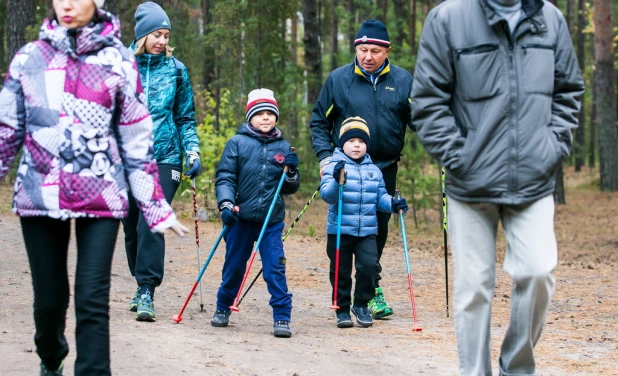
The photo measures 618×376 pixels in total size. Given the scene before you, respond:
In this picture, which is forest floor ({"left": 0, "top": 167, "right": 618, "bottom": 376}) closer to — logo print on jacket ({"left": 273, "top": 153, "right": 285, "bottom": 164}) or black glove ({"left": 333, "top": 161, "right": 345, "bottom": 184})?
black glove ({"left": 333, "top": 161, "right": 345, "bottom": 184})

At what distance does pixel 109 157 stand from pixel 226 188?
300 cm

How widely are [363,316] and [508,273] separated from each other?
3252 mm

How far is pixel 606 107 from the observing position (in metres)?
29.7

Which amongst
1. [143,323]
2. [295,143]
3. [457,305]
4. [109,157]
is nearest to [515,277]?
[457,305]

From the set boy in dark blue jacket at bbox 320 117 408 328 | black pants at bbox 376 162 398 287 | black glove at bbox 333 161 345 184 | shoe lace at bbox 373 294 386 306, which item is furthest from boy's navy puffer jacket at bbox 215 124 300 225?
shoe lace at bbox 373 294 386 306

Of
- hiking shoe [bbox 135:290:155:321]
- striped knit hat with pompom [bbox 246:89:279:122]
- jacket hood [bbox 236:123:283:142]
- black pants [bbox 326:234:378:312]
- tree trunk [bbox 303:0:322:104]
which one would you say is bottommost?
hiking shoe [bbox 135:290:155:321]

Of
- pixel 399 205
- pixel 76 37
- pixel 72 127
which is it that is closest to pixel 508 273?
pixel 72 127

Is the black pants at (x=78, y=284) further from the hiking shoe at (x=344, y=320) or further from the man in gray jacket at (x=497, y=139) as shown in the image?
the hiking shoe at (x=344, y=320)

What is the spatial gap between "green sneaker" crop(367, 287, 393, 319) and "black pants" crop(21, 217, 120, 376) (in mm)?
4280

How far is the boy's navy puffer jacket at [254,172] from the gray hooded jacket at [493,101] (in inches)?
109

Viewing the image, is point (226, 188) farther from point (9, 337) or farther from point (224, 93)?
point (224, 93)

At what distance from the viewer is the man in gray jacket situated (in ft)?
16.8

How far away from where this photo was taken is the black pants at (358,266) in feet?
27.0

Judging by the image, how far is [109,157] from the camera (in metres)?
4.81
